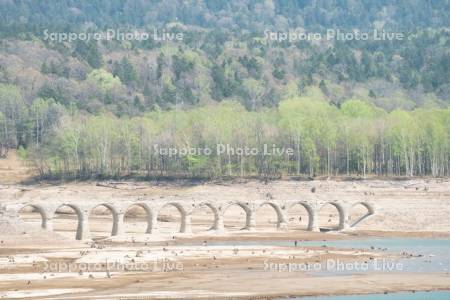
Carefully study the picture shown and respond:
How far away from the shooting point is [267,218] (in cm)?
12575

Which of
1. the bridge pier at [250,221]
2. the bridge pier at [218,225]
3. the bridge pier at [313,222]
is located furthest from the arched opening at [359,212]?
the bridge pier at [218,225]

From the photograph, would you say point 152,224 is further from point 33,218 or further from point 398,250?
point 398,250

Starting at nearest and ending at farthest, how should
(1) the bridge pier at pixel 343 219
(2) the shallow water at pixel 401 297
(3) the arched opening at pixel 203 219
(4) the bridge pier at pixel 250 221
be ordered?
(2) the shallow water at pixel 401 297
(3) the arched opening at pixel 203 219
(4) the bridge pier at pixel 250 221
(1) the bridge pier at pixel 343 219

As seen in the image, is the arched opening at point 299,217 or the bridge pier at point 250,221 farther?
the arched opening at point 299,217

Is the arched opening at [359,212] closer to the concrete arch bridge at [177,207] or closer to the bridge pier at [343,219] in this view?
the concrete arch bridge at [177,207]

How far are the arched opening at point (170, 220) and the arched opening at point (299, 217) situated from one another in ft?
33.4

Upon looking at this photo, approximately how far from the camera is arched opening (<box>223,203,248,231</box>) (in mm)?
118181

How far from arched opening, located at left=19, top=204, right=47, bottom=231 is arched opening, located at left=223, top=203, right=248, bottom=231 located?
16.9 meters

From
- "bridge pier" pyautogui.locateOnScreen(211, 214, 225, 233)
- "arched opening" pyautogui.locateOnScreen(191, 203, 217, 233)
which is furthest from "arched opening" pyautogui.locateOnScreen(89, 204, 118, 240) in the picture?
"bridge pier" pyautogui.locateOnScreen(211, 214, 225, 233)

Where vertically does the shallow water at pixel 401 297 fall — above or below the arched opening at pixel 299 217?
below

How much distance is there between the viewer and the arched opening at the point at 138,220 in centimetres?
10969

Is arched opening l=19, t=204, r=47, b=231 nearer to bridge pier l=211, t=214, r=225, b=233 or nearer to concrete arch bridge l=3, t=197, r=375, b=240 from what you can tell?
concrete arch bridge l=3, t=197, r=375, b=240

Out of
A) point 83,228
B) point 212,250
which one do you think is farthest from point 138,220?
point 212,250

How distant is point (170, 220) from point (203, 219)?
3.15 metres
